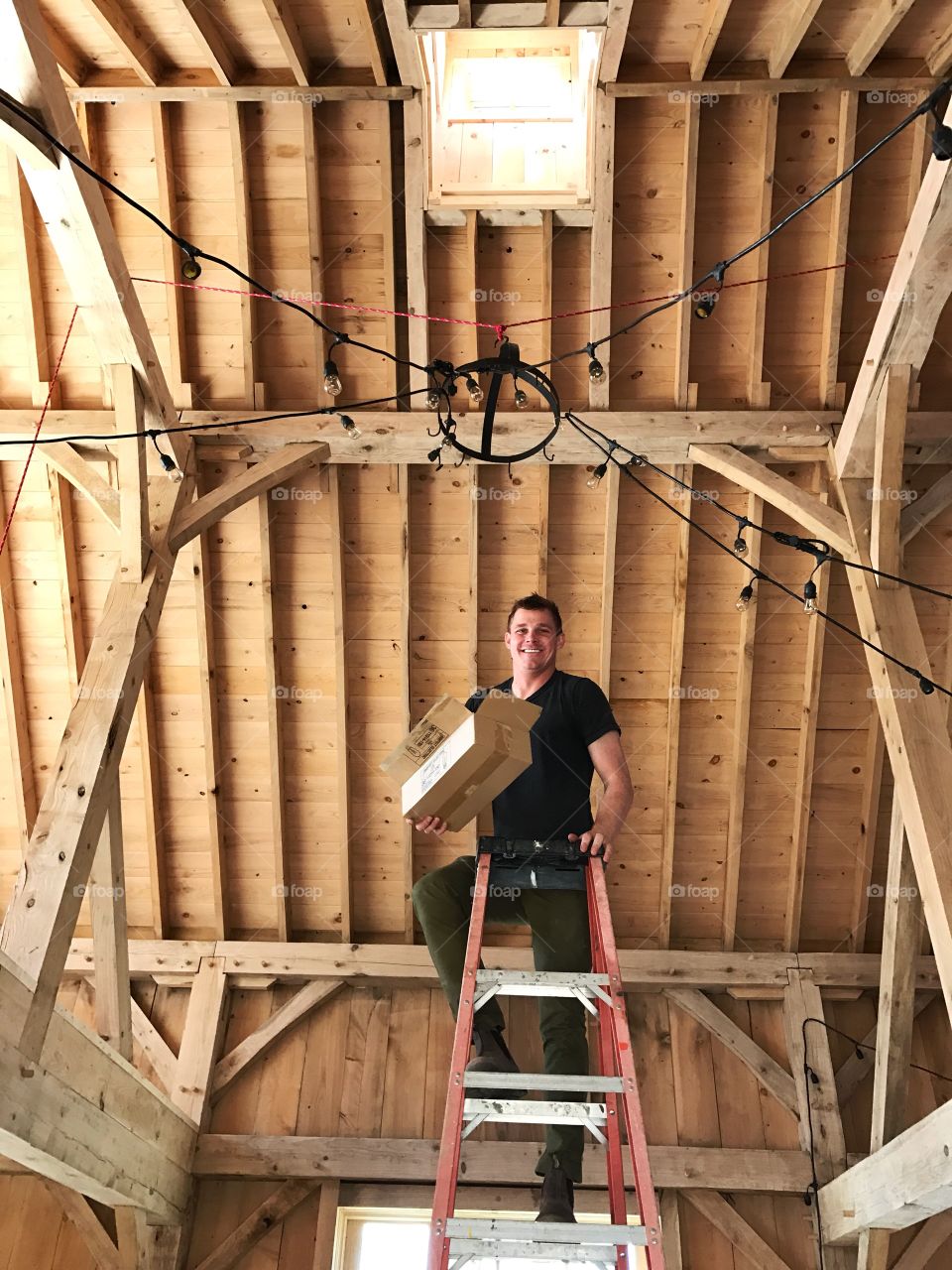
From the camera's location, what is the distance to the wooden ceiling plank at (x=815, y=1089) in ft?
18.0

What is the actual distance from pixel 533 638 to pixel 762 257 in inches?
86.6

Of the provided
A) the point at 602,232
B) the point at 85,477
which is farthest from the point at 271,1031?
the point at 602,232

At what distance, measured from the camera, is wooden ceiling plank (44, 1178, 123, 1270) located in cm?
524

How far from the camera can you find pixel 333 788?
615 centimetres

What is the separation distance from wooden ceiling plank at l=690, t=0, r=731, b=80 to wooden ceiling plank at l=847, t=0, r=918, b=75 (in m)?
0.62

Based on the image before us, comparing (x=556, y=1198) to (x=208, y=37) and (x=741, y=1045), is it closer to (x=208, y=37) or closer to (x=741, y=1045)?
(x=741, y=1045)

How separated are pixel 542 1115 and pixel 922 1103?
378 centimetres

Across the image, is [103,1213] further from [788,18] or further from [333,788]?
[788,18]

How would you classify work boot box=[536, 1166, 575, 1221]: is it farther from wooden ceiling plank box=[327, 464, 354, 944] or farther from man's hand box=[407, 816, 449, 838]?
wooden ceiling plank box=[327, 464, 354, 944]

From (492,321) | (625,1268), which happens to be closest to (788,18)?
(492,321)

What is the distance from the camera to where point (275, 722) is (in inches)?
233

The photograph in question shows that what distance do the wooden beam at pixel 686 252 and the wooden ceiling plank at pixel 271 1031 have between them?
370cm

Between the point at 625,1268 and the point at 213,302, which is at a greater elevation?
the point at 213,302

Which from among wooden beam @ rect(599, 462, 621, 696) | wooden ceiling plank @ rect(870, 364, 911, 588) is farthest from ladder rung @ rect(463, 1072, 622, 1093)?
wooden beam @ rect(599, 462, 621, 696)
